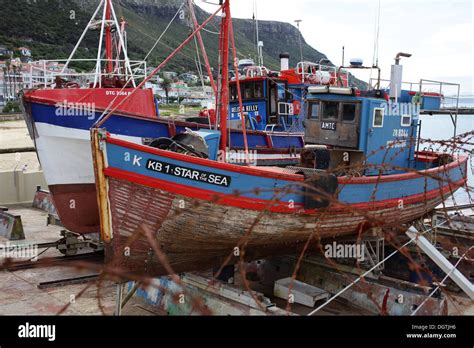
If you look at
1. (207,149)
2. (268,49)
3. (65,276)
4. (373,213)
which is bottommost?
(65,276)

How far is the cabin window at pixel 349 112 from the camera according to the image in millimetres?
9406

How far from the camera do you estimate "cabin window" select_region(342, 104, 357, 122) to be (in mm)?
9406

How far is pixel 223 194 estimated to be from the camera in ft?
23.7

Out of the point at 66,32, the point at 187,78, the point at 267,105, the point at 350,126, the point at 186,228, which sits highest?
the point at 66,32

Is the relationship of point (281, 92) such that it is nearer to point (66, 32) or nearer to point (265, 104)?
point (265, 104)

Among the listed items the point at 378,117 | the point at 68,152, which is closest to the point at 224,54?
the point at 378,117

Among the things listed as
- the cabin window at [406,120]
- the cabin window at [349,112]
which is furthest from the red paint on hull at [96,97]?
the cabin window at [406,120]

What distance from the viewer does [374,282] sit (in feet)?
25.3

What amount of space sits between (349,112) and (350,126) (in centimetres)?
27

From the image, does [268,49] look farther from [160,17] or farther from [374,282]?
[374,282]

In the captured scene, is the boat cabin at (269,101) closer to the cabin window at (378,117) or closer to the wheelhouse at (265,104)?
the wheelhouse at (265,104)

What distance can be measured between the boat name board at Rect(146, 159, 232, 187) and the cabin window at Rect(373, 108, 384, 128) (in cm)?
357
